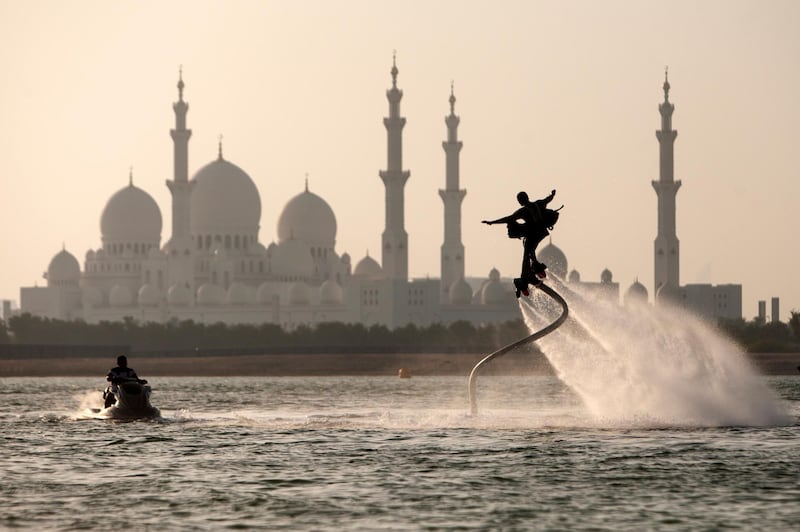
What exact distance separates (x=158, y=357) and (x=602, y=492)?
119m

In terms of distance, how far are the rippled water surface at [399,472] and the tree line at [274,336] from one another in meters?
103

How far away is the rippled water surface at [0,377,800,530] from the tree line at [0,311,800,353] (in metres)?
103

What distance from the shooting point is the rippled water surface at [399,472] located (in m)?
32.5

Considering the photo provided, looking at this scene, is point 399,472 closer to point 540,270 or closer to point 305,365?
point 540,270

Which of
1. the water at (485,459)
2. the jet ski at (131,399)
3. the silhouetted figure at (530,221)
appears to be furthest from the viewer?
the jet ski at (131,399)

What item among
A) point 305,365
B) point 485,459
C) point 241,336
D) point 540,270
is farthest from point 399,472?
point 241,336

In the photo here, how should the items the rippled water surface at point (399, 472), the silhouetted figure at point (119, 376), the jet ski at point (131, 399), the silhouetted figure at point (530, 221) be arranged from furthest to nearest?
the jet ski at point (131, 399), the silhouetted figure at point (119, 376), the silhouetted figure at point (530, 221), the rippled water surface at point (399, 472)

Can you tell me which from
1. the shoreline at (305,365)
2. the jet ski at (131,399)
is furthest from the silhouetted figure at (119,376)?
the shoreline at (305,365)

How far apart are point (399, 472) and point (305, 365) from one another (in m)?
103

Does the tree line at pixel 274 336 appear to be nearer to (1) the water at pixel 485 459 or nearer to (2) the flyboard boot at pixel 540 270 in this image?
(1) the water at pixel 485 459

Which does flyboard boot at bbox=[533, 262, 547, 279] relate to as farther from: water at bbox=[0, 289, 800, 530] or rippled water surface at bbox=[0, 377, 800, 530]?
rippled water surface at bbox=[0, 377, 800, 530]

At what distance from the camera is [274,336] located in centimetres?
17362

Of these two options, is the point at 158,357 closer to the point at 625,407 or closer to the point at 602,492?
the point at 625,407

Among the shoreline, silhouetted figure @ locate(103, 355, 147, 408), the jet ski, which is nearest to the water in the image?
the jet ski
